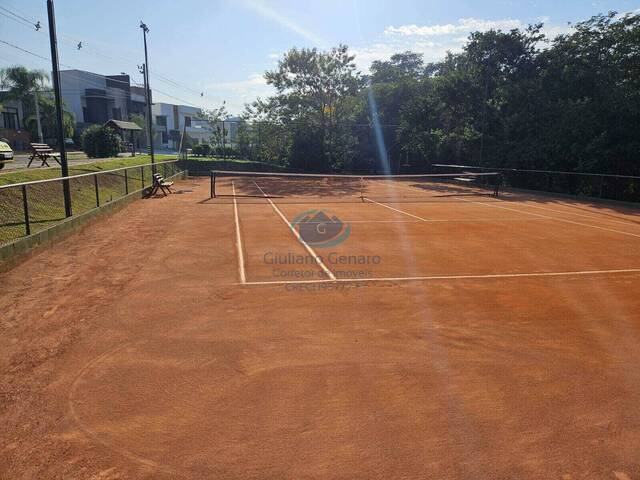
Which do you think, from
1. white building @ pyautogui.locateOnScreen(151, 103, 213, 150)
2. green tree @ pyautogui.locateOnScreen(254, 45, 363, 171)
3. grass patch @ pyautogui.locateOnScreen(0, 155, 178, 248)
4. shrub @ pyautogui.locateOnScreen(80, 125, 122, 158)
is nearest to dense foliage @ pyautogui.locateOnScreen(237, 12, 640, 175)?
green tree @ pyautogui.locateOnScreen(254, 45, 363, 171)

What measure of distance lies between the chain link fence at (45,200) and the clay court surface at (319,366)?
4.71ft

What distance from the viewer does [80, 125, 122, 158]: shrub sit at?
31.5m

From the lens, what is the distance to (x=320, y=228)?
1383 cm

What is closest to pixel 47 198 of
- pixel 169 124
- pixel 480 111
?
pixel 480 111

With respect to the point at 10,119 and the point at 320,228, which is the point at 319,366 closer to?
the point at 320,228

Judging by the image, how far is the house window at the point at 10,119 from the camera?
52.0m

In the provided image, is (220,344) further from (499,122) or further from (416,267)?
(499,122)

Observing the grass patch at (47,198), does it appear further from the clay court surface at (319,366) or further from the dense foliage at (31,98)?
the dense foliage at (31,98)

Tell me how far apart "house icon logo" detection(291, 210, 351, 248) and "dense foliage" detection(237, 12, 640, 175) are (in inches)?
717

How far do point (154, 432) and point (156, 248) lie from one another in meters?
7.62

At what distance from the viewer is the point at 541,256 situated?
396 inches

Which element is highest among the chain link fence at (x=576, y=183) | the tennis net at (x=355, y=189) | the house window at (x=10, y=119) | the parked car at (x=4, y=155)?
the house window at (x=10, y=119)

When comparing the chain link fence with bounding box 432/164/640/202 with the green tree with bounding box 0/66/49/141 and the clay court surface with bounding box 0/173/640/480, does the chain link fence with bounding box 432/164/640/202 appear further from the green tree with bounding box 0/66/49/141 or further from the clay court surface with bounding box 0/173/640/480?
the green tree with bounding box 0/66/49/141

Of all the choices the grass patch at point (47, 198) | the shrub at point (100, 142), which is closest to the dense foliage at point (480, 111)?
the shrub at point (100, 142)
